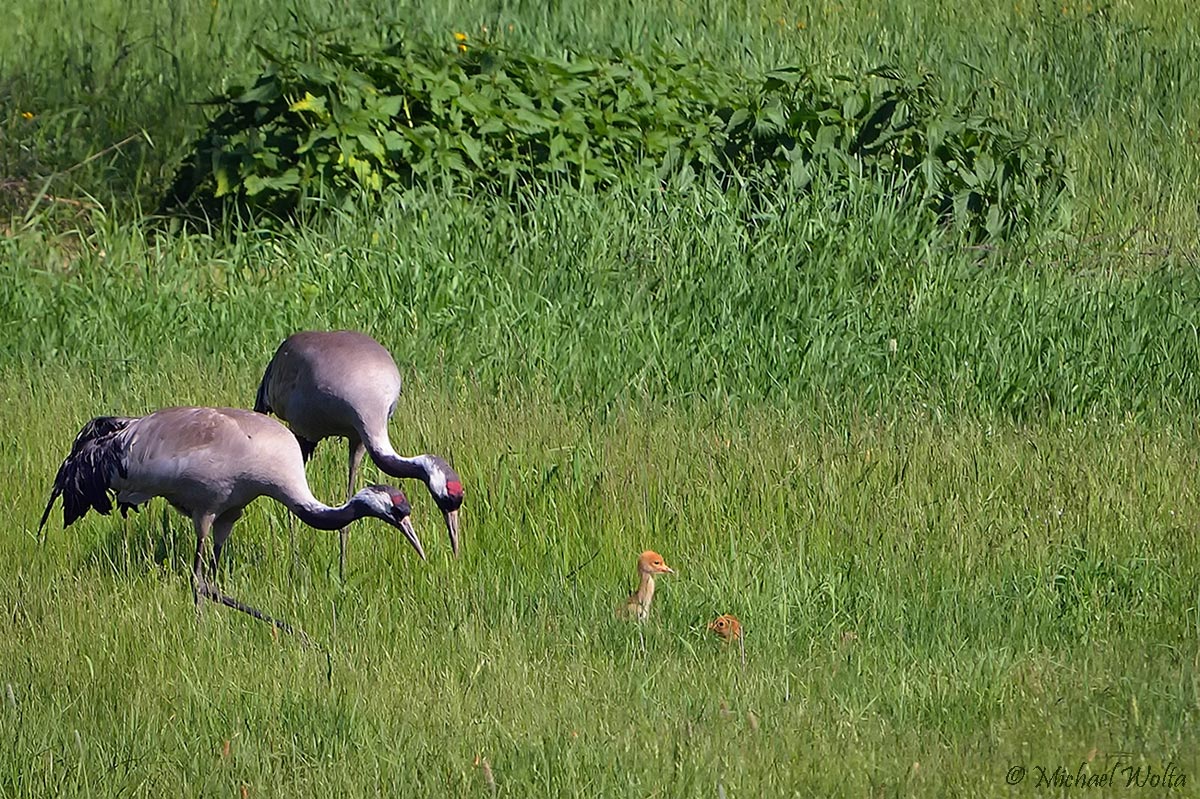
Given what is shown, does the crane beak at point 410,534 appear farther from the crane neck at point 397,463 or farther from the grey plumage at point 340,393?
the grey plumage at point 340,393

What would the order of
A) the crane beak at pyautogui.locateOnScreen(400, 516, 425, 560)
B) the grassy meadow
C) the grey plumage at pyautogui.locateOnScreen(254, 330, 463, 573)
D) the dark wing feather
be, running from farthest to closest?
1. the dark wing feather
2. the grey plumage at pyautogui.locateOnScreen(254, 330, 463, 573)
3. the crane beak at pyautogui.locateOnScreen(400, 516, 425, 560)
4. the grassy meadow

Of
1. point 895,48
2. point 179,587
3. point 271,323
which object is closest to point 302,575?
point 179,587

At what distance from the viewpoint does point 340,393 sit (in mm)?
5770

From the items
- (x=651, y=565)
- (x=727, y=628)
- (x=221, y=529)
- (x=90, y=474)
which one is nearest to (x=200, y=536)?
(x=221, y=529)

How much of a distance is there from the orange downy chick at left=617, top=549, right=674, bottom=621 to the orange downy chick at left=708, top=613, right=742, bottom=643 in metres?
0.25

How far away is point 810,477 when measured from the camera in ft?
18.9

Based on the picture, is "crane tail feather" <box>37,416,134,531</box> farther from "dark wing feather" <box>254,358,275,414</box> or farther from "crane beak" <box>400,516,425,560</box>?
"crane beak" <box>400,516,425,560</box>

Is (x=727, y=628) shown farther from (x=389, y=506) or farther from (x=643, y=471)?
(x=643, y=471)

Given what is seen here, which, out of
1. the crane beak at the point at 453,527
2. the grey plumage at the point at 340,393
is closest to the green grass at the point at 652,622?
the crane beak at the point at 453,527

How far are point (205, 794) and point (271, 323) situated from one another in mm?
3722

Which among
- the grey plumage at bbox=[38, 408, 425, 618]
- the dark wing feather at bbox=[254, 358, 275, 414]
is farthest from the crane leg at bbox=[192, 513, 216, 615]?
the dark wing feather at bbox=[254, 358, 275, 414]

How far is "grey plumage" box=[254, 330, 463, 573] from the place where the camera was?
18.8ft

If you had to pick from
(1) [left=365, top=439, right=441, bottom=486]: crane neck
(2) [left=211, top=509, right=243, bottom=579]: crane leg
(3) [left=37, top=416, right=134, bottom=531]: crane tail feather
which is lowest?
(2) [left=211, top=509, right=243, bottom=579]: crane leg

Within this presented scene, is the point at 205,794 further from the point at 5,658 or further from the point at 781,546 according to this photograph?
the point at 781,546
